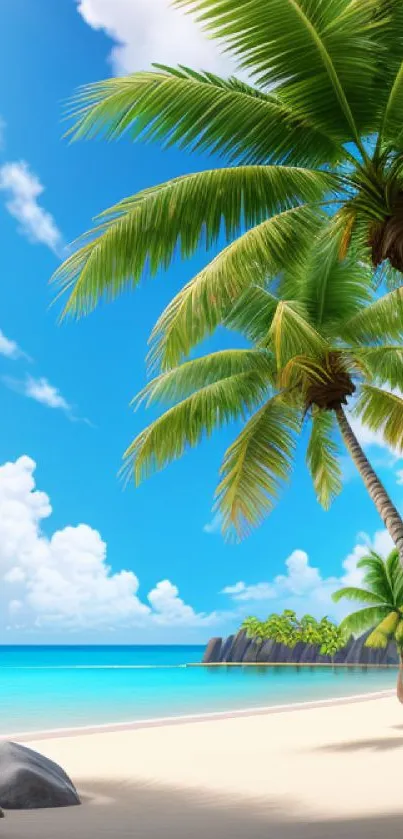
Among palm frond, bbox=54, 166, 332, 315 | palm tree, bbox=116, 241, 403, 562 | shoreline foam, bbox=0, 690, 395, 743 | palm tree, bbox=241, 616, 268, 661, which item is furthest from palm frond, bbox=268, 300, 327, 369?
palm tree, bbox=241, 616, 268, 661

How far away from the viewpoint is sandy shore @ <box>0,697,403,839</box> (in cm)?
591

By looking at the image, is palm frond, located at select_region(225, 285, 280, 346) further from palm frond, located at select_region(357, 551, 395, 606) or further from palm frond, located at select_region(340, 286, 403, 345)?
palm frond, located at select_region(357, 551, 395, 606)

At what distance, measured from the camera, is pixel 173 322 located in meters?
7.71

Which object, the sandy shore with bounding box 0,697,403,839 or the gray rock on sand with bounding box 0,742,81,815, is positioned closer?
the sandy shore with bounding box 0,697,403,839

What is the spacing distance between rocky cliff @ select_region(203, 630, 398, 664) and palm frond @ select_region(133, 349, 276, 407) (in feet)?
139

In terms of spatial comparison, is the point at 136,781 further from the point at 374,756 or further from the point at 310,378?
the point at 310,378

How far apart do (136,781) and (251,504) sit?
445 centimetres

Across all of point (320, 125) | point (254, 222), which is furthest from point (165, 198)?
point (320, 125)

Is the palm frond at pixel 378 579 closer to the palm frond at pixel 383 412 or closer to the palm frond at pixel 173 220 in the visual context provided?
the palm frond at pixel 383 412

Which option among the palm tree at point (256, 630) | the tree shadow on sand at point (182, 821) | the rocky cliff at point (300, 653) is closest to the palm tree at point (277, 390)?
the tree shadow on sand at point (182, 821)

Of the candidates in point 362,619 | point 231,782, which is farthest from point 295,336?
point 362,619

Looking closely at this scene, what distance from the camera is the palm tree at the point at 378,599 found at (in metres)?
21.0

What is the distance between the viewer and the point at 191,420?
1219 cm

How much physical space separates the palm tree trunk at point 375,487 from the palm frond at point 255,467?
0.95 meters
